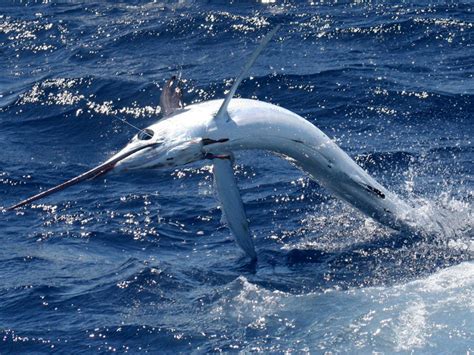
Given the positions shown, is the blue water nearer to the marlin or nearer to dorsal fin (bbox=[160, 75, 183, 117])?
the marlin

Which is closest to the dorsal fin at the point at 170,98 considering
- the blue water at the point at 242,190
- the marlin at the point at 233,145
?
the marlin at the point at 233,145

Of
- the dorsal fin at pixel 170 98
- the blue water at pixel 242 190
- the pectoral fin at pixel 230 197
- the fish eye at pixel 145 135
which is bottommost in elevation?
the blue water at pixel 242 190

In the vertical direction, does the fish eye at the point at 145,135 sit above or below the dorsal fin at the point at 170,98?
below

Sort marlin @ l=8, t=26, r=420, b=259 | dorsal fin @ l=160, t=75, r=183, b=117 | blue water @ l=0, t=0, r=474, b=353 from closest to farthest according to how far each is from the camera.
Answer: marlin @ l=8, t=26, r=420, b=259 < dorsal fin @ l=160, t=75, r=183, b=117 < blue water @ l=0, t=0, r=474, b=353

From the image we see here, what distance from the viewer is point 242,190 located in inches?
583

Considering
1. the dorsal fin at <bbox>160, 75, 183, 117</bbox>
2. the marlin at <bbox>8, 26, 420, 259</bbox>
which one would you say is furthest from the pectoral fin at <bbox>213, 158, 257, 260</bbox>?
the dorsal fin at <bbox>160, 75, 183, 117</bbox>

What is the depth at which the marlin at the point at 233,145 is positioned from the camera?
946cm

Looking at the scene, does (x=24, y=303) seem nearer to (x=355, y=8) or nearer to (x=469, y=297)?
(x=469, y=297)

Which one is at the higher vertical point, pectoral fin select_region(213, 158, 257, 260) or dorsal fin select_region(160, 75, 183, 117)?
dorsal fin select_region(160, 75, 183, 117)

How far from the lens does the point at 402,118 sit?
55.9ft

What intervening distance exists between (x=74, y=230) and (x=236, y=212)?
158 inches

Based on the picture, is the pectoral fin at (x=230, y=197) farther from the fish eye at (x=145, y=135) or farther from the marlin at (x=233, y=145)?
the fish eye at (x=145, y=135)

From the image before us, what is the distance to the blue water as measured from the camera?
10.8 m

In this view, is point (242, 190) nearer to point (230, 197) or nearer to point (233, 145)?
point (230, 197)
